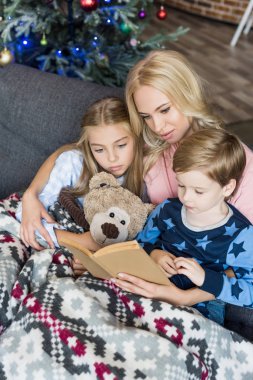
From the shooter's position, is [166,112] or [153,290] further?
[166,112]

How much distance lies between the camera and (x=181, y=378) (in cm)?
109

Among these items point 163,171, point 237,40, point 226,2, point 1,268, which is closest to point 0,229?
point 1,268

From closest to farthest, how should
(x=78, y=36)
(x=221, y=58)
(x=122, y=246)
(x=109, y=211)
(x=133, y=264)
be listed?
(x=122, y=246) → (x=133, y=264) → (x=109, y=211) → (x=78, y=36) → (x=221, y=58)

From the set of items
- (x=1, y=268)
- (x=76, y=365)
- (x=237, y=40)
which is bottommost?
(x=237, y=40)

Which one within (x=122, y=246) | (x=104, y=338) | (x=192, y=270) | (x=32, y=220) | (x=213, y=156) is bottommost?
(x=32, y=220)

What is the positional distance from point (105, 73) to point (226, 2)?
3.27 m

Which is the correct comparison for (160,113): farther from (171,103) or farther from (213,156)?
(213,156)

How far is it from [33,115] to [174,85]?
705mm

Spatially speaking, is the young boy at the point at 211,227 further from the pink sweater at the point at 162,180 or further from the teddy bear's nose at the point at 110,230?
the pink sweater at the point at 162,180

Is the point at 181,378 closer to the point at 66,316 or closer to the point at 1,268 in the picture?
the point at 66,316

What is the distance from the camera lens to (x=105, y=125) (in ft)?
4.83

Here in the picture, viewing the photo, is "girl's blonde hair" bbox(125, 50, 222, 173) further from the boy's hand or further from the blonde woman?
the boy's hand

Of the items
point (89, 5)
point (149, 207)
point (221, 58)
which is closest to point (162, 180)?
point (149, 207)

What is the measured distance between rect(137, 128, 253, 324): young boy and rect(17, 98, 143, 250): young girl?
0.27m
